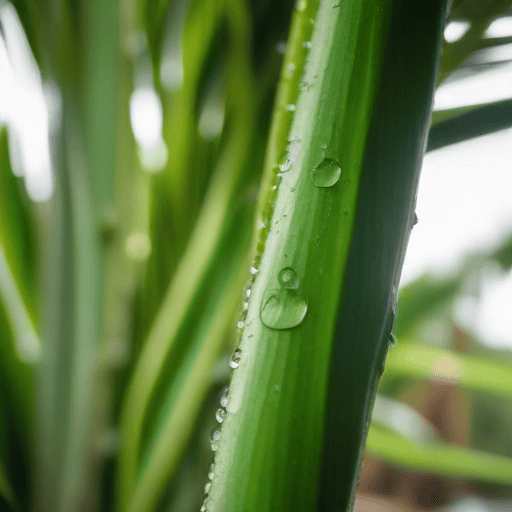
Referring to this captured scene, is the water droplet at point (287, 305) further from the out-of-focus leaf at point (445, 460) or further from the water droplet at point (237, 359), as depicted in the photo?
Answer: the out-of-focus leaf at point (445, 460)

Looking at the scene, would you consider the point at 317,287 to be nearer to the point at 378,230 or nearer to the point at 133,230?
the point at 378,230

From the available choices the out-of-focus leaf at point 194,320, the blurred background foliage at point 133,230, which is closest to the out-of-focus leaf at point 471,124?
the blurred background foliage at point 133,230

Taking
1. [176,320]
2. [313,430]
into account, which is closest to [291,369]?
[313,430]

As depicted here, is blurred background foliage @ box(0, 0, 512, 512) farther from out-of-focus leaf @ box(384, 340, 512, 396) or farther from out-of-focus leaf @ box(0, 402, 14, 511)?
out-of-focus leaf @ box(384, 340, 512, 396)

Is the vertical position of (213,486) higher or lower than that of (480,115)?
lower

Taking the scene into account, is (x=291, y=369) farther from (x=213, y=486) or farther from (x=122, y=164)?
(x=122, y=164)

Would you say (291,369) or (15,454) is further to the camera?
(15,454)

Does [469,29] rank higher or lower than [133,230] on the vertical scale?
higher

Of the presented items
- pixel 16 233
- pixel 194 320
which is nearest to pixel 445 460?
pixel 194 320
